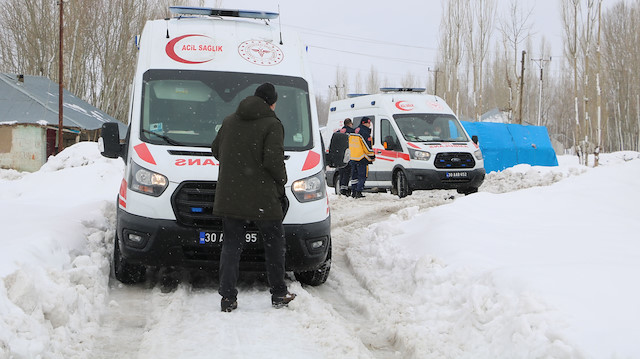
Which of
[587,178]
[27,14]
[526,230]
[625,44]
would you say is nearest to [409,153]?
[587,178]

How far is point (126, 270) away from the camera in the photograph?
20.5ft

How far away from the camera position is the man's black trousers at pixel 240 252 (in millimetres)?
5391

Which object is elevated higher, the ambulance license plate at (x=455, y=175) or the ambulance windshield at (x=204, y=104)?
the ambulance windshield at (x=204, y=104)

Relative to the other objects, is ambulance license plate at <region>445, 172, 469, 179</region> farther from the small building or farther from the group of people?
the small building

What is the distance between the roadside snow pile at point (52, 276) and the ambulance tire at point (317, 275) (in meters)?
1.97

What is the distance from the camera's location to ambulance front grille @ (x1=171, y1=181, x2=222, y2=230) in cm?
586

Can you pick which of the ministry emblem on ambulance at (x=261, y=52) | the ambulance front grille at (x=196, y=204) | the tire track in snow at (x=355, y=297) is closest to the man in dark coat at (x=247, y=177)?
the ambulance front grille at (x=196, y=204)

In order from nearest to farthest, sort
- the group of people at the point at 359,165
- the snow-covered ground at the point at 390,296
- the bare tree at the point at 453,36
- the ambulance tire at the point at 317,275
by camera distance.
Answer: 1. the snow-covered ground at the point at 390,296
2. the ambulance tire at the point at 317,275
3. the group of people at the point at 359,165
4. the bare tree at the point at 453,36

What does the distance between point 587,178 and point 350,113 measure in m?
8.70

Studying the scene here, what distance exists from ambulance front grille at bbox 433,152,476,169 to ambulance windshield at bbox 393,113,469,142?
0.57 metres

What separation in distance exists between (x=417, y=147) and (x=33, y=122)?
2400 centimetres

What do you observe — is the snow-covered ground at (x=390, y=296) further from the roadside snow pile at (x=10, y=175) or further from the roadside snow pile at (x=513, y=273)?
the roadside snow pile at (x=10, y=175)

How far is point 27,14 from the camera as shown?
42250 mm

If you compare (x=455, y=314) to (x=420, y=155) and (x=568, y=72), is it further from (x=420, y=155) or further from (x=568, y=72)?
(x=568, y=72)
